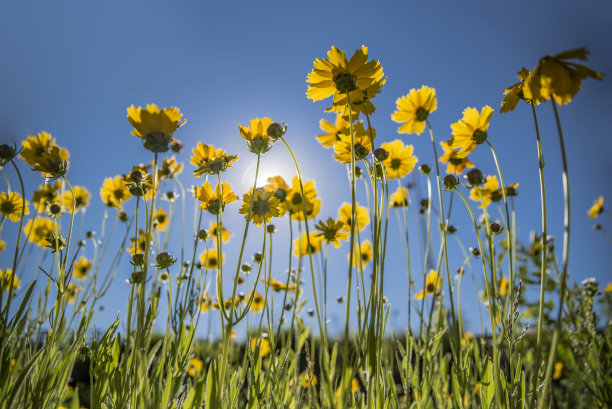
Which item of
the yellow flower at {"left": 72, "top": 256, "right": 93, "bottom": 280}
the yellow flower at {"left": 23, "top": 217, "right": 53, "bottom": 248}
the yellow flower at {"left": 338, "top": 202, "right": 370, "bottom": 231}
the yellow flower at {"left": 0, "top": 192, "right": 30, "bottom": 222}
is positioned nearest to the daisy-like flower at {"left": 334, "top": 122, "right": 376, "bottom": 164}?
the yellow flower at {"left": 338, "top": 202, "right": 370, "bottom": 231}

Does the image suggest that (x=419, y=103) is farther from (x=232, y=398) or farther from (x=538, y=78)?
(x=232, y=398)

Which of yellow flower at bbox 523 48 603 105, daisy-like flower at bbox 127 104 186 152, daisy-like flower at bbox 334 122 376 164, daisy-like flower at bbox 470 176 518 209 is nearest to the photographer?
yellow flower at bbox 523 48 603 105

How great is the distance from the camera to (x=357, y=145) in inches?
42.1

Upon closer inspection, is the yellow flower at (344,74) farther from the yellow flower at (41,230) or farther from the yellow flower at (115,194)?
the yellow flower at (41,230)

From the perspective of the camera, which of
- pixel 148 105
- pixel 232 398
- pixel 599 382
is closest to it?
pixel 148 105

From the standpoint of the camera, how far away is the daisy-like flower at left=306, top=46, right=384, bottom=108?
32.9 inches

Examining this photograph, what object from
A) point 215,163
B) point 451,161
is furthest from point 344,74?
point 451,161

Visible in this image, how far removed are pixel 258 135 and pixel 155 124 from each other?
0.81 feet

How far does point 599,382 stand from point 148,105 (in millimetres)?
1806

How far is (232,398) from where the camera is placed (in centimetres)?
93

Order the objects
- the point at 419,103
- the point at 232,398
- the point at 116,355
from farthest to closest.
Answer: the point at 419,103
the point at 116,355
the point at 232,398

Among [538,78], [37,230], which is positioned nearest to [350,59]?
[538,78]

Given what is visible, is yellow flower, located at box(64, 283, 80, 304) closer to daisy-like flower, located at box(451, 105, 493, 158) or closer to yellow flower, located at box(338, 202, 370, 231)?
yellow flower, located at box(338, 202, 370, 231)

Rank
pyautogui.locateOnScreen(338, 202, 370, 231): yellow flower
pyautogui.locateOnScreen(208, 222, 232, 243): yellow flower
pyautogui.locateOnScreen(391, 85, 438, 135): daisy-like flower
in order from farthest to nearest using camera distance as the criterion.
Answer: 1. pyautogui.locateOnScreen(208, 222, 232, 243): yellow flower
2. pyautogui.locateOnScreen(338, 202, 370, 231): yellow flower
3. pyautogui.locateOnScreen(391, 85, 438, 135): daisy-like flower
